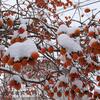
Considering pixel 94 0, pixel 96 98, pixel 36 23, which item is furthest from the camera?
pixel 94 0

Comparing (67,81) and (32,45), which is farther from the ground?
(32,45)

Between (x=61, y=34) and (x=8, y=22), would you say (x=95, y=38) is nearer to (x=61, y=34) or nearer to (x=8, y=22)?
(x=61, y=34)

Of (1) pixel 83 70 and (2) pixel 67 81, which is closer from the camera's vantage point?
(2) pixel 67 81

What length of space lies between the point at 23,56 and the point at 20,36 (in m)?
0.16

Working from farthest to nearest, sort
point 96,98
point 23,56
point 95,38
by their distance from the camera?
point 96,98 < point 95,38 < point 23,56

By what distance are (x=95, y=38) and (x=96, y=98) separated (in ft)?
1.01

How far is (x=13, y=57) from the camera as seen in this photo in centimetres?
113

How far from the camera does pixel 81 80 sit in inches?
59.5

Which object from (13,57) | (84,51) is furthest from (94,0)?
(13,57)

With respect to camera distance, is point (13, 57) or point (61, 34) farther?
point (61, 34)

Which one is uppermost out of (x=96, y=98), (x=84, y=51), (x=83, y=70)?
(x=84, y=51)

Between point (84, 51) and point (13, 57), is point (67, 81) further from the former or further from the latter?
point (13, 57)

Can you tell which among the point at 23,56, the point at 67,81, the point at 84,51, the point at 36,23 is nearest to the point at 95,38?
the point at 84,51

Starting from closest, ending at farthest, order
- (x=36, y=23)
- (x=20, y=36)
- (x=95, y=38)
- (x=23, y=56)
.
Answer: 1. (x=23, y=56)
2. (x=20, y=36)
3. (x=95, y=38)
4. (x=36, y=23)
